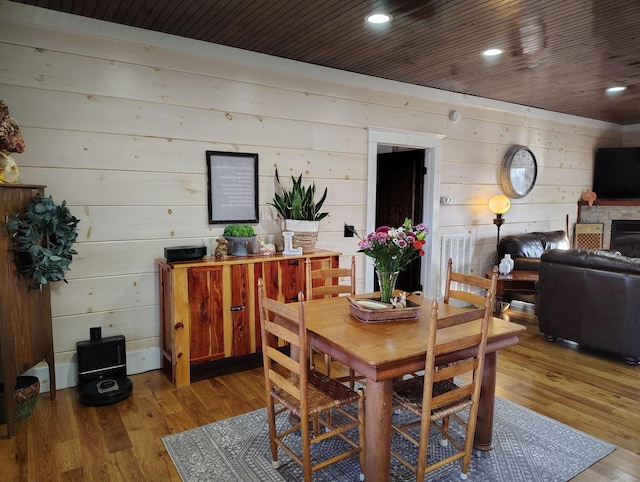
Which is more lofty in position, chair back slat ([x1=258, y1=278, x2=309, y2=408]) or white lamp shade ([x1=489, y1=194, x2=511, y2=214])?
white lamp shade ([x1=489, y1=194, x2=511, y2=214])

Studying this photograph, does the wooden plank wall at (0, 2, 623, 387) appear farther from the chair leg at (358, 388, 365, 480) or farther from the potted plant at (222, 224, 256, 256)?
the chair leg at (358, 388, 365, 480)

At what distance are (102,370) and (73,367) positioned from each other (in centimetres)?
24

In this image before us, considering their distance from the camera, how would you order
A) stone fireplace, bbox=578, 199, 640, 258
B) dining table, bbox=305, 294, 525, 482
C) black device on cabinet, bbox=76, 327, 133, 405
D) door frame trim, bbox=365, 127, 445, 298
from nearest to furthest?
1. dining table, bbox=305, 294, 525, 482
2. black device on cabinet, bbox=76, 327, 133, 405
3. door frame trim, bbox=365, 127, 445, 298
4. stone fireplace, bbox=578, 199, 640, 258

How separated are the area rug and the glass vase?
82 centimetres

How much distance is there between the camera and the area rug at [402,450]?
84.4 inches

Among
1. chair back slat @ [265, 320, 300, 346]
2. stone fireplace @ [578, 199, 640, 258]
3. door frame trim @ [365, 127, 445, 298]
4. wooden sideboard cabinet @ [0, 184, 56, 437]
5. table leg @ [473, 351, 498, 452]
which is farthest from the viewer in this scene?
stone fireplace @ [578, 199, 640, 258]

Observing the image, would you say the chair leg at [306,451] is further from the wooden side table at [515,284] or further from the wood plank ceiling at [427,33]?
the wooden side table at [515,284]

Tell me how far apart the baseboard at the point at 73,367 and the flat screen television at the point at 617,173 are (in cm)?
694

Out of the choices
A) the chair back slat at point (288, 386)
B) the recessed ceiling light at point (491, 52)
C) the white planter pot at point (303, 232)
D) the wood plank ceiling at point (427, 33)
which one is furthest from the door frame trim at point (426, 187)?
the chair back slat at point (288, 386)

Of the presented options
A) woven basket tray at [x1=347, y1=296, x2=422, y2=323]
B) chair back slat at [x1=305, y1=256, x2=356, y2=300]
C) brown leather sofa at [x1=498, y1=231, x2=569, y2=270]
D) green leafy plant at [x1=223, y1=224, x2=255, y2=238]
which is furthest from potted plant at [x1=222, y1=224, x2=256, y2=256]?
brown leather sofa at [x1=498, y1=231, x2=569, y2=270]

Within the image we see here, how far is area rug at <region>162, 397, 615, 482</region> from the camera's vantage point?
2143 millimetres

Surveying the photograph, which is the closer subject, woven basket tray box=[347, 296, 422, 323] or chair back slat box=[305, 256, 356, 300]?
woven basket tray box=[347, 296, 422, 323]

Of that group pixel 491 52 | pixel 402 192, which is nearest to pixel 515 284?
pixel 402 192

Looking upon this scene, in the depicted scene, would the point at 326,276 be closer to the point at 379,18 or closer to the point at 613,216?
the point at 379,18
